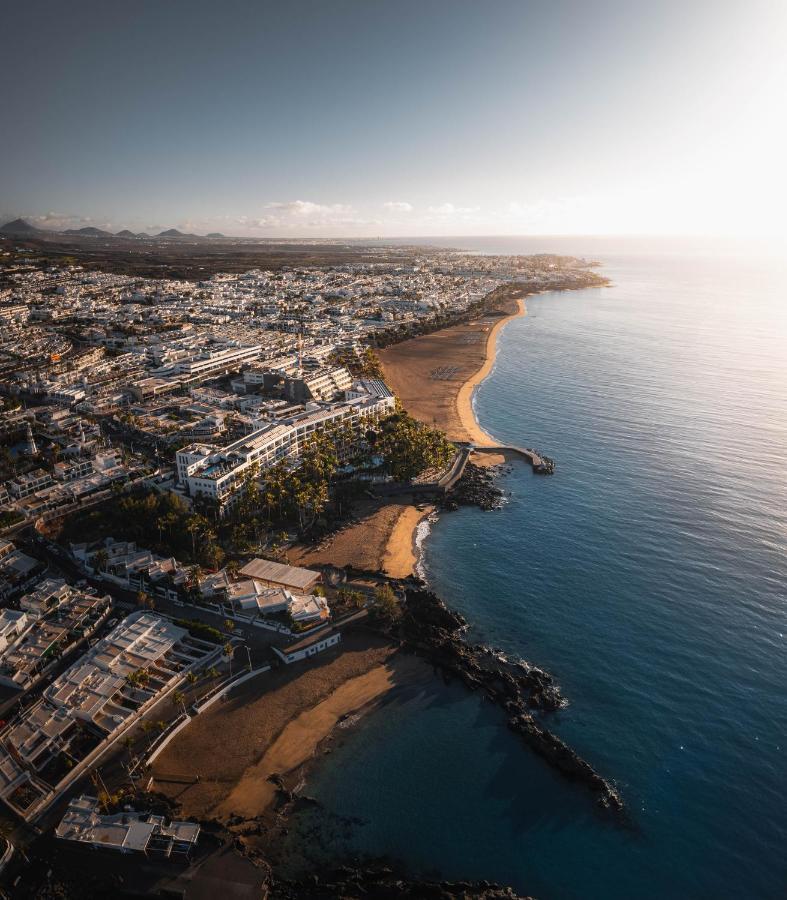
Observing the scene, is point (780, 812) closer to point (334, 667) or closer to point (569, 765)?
point (569, 765)

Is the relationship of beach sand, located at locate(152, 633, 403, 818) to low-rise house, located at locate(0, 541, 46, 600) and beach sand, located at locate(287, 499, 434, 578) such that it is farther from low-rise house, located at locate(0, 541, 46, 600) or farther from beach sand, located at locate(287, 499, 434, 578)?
low-rise house, located at locate(0, 541, 46, 600)

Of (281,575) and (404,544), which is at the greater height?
(281,575)

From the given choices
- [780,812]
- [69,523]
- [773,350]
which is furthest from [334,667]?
[773,350]

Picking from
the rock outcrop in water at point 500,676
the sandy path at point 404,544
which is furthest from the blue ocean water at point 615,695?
the sandy path at point 404,544

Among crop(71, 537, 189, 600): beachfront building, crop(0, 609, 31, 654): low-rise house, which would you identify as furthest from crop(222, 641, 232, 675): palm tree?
crop(0, 609, 31, 654): low-rise house

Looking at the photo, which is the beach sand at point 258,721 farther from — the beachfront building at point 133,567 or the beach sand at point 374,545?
the beachfront building at point 133,567

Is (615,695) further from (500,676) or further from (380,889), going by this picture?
(380,889)

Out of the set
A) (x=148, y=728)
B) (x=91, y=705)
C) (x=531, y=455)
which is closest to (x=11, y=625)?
(x=91, y=705)
